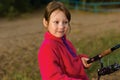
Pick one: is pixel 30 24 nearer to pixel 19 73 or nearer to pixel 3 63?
pixel 3 63

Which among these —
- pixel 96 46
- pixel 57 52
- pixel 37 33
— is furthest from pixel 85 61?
pixel 37 33

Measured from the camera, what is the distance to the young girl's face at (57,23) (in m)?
2.52

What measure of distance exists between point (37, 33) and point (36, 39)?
0.70m

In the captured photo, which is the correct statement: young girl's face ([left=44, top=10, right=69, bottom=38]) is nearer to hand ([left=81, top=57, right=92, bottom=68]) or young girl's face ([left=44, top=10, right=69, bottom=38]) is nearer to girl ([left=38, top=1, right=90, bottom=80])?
girl ([left=38, top=1, right=90, bottom=80])

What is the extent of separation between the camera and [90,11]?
38.7 ft

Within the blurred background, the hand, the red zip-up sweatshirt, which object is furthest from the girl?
the blurred background

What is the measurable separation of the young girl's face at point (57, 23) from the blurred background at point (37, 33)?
7.59ft

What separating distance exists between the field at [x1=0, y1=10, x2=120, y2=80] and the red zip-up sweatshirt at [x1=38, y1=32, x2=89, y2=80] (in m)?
2.20

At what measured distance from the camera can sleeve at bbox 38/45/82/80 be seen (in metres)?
2.41

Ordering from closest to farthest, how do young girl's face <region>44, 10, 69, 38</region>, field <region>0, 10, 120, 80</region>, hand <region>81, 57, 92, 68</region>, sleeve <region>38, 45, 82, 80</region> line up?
sleeve <region>38, 45, 82, 80</region>, young girl's face <region>44, 10, 69, 38</region>, hand <region>81, 57, 92, 68</region>, field <region>0, 10, 120, 80</region>

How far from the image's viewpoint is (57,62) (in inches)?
97.1

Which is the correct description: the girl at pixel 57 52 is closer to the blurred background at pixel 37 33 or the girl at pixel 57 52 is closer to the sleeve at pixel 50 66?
the sleeve at pixel 50 66

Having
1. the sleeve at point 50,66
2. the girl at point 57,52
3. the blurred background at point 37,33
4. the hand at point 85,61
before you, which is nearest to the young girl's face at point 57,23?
the girl at point 57,52

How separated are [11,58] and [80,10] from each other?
234 inches
